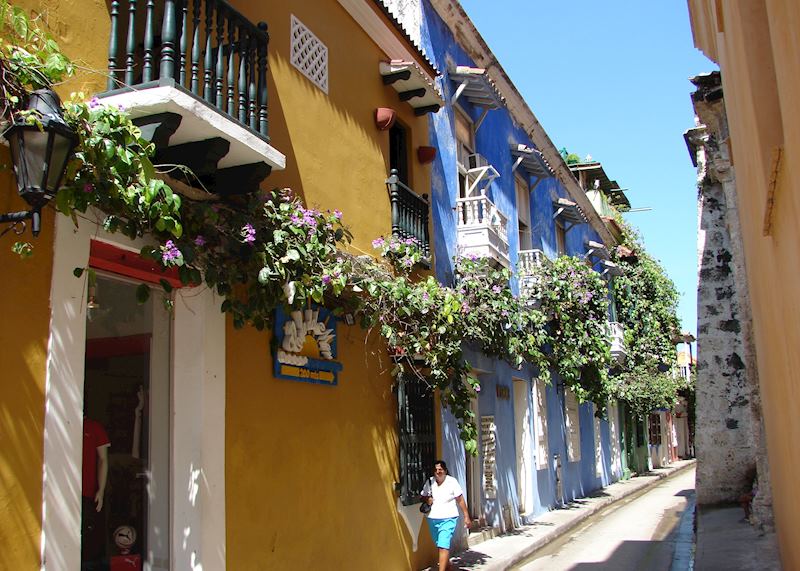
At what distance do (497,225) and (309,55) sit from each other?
5430 mm

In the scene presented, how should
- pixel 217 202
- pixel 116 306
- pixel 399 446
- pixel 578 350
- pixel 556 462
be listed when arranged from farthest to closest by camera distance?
pixel 556 462
pixel 578 350
pixel 399 446
pixel 217 202
pixel 116 306

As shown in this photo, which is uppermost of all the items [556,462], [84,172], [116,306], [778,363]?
[84,172]

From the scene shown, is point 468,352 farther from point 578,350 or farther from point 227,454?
point 227,454

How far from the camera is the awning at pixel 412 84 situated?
9609 mm

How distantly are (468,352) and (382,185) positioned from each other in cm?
356

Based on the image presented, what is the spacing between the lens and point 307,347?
767cm

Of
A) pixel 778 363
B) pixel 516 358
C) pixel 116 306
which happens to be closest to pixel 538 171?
pixel 516 358

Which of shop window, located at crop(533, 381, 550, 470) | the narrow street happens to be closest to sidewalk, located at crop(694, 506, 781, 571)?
the narrow street

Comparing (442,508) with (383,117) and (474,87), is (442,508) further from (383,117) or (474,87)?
(474,87)

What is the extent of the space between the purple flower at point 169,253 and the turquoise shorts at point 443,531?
16.1 feet

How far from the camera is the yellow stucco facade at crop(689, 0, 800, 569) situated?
367cm

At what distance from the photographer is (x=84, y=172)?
14.8ft

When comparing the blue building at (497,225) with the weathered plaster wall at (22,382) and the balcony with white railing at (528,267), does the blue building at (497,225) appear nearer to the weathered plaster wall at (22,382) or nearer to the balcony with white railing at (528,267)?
the balcony with white railing at (528,267)

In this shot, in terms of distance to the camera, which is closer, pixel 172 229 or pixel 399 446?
pixel 172 229
